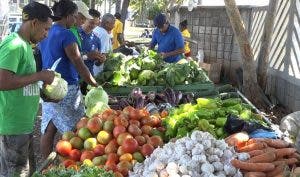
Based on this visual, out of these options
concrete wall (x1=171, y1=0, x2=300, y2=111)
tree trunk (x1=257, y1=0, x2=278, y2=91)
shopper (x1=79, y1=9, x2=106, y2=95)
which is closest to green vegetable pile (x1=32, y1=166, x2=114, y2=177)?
shopper (x1=79, y1=9, x2=106, y2=95)

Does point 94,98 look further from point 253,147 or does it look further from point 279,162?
point 279,162

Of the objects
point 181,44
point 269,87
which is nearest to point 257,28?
point 269,87

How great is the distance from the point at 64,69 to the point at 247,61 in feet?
17.0

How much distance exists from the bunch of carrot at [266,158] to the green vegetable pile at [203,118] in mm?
603

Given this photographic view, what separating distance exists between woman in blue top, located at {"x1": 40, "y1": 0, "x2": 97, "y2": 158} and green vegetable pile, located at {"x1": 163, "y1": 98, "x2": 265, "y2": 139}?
1.27 m

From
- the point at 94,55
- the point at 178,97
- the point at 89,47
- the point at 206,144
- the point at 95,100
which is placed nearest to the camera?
the point at 206,144

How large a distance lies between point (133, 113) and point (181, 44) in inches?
174

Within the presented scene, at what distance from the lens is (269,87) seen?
10680mm

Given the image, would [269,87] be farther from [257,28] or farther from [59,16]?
[59,16]

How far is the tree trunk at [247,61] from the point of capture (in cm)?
935

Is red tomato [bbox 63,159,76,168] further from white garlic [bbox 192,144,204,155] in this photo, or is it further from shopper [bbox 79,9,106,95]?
shopper [bbox 79,9,106,95]

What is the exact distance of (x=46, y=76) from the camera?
4.26 meters

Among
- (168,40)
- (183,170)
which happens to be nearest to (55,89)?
(183,170)

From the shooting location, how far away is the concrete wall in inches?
362
